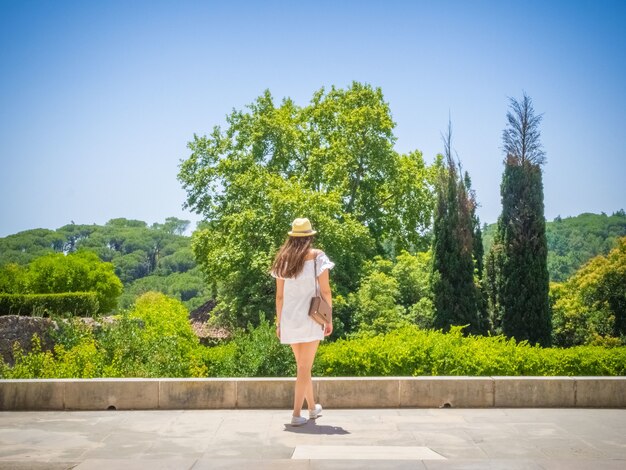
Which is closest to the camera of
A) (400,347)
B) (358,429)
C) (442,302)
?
(358,429)

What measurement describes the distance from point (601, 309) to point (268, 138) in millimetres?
17099

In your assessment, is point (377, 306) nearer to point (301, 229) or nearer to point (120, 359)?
point (120, 359)

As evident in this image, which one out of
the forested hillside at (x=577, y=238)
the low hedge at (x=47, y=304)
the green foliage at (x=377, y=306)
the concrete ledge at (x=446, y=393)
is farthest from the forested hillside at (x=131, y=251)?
the concrete ledge at (x=446, y=393)

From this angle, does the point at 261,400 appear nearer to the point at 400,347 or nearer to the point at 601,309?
the point at 400,347

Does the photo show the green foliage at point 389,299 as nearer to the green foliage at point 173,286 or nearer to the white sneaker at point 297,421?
the white sneaker at point 297,421

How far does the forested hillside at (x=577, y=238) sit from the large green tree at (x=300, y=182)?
26.2 meters

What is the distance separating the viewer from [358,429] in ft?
20.1

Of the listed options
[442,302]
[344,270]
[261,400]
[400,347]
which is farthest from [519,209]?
[261,400]

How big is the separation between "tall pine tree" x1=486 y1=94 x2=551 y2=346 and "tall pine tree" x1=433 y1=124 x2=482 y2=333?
1.23m

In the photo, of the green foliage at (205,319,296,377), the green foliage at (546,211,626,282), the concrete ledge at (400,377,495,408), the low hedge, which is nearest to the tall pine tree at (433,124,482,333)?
the low hedge

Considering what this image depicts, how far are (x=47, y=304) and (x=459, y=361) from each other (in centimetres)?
2614

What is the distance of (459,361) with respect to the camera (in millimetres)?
8477

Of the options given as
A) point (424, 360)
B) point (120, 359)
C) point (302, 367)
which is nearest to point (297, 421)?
point (302, 367)

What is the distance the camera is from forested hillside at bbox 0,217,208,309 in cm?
7162
